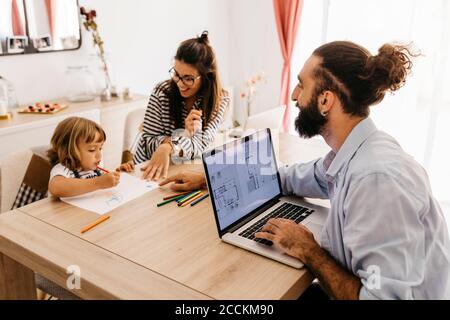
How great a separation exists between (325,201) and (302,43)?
2.67 m

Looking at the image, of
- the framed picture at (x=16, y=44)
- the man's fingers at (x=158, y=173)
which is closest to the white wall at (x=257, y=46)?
the framed picture at (x=16, y=44)

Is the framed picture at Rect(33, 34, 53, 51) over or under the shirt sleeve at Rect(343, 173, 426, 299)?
over

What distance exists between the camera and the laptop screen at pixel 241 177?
1.19m

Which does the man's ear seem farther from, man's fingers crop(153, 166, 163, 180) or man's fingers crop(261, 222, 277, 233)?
man's fingers crop(153, 166, 163, 180)

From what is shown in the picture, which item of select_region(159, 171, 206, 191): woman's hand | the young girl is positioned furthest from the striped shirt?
select_region(159, 171, 206, 191): woman's hand

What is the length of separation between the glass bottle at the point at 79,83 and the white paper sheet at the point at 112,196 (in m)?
1.51

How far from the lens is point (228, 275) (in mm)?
1027

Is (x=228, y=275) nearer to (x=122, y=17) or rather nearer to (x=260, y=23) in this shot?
(x=122, y=17)

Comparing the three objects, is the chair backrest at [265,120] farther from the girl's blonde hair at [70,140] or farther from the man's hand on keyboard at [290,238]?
the man's hand on keyboard at [290,238]

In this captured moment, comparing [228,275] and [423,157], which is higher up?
[228,275]

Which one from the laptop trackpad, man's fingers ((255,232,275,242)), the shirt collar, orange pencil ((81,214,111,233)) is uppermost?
the shirt collar

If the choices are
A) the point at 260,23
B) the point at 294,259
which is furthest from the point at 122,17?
the point at 294,259

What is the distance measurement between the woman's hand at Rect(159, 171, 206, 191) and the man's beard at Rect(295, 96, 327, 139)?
425 millimetres

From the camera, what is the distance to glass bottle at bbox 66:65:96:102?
292cm
